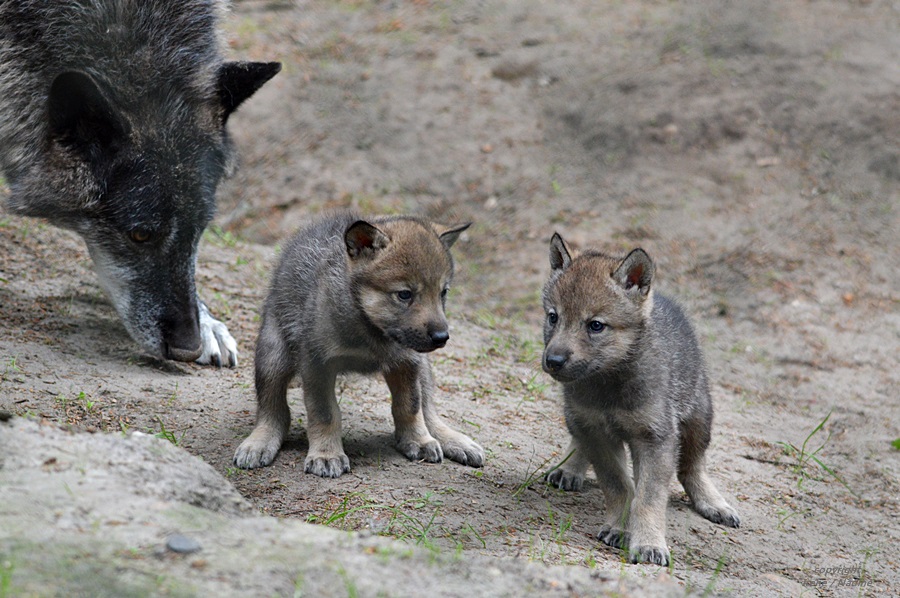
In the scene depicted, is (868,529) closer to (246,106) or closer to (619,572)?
(619,572)

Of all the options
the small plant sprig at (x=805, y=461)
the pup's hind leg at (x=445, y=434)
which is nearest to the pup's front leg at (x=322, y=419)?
the pup's hind leg at (x=445, y=434)

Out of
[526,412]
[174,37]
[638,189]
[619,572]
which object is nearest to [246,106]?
[638,189]

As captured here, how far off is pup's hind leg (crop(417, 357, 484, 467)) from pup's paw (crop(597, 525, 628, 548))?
91cm

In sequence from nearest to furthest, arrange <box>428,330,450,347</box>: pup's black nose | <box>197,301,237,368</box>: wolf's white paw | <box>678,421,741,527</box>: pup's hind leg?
<box>428,330,450,347</box>: pup's black nose < <box>678,421,741,527</box>: pup's hind leg < <box>197,301,237,368</box>: wolf's white paw

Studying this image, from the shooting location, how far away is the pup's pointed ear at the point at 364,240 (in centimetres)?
512

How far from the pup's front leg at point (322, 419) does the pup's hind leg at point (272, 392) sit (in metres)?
0.22

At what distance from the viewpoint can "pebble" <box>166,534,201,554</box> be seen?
3160 mm

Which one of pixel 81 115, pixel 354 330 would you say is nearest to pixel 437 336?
pixel 354 330

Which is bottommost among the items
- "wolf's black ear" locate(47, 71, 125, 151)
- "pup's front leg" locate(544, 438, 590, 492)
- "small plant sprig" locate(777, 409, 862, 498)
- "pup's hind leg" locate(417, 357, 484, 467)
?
"small plant sprig" locate(777, 409, 862, 498)

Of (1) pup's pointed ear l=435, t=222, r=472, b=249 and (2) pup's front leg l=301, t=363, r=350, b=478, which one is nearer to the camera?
(2) pup's front leg l=301, t=363, r=350, b=478

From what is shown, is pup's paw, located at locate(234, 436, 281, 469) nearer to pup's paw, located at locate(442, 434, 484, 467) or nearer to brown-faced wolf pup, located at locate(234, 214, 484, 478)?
brown-faced wolf pup, located at locate(234, 214, 484, 478)

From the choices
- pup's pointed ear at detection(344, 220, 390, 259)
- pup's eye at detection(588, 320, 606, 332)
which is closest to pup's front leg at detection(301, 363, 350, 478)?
pup's pointed ear at detection(344, 220, 390, 259)

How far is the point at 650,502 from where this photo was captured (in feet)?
15.9

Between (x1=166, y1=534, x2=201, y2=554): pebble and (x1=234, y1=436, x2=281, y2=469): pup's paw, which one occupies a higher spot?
(x1=166, y1=534, x2=201, y2=554): pebble
